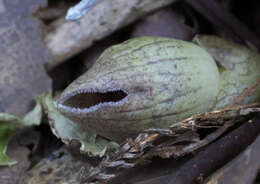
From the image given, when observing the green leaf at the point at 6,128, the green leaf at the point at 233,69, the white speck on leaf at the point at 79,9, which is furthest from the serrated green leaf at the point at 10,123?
the green leaf at the point at 233,69

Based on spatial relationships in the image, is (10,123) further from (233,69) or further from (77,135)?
(233,69)

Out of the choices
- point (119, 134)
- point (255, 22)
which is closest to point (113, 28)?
point (119, 134)

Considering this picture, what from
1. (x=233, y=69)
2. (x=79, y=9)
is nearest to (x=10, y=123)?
(x=79, y=9)

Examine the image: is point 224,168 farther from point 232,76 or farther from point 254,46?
point 254,46

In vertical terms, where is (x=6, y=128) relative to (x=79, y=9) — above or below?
below

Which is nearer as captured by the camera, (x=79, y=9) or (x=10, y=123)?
(x=79, y=9)

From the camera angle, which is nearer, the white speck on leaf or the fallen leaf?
the white speck on leaf

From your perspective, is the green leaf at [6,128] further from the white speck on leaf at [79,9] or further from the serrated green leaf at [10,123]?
the white speck on leaf at [79,9]

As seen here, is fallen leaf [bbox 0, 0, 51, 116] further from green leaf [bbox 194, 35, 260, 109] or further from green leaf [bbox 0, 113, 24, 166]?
green leaf [bbox 194, 35, 260, 109]

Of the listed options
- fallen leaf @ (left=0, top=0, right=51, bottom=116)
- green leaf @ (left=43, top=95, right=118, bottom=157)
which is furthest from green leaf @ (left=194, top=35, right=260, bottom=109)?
fallen leaf @ (left=0, top=0, right=51, bottom=116)
